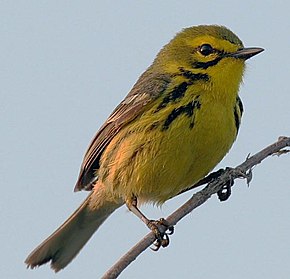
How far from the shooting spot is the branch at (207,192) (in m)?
5.68

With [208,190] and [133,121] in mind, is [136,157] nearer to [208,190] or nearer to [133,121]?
[133,121]

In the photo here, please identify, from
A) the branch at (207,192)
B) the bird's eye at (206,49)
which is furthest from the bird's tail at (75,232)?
the branch at (207,192)

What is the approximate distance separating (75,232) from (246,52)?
3.01 metres

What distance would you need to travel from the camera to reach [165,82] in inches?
305

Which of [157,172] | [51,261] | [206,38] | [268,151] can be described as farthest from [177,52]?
[51,261]

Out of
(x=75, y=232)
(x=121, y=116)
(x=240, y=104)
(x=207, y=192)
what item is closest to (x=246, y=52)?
(x=240, y=104)

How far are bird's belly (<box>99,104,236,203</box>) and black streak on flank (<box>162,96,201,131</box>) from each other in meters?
0.04

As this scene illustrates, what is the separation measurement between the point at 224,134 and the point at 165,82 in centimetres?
80

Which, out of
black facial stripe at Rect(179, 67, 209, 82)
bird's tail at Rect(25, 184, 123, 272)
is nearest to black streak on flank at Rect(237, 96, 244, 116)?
black facial stripe at Rect(179, 67, 209, 82)

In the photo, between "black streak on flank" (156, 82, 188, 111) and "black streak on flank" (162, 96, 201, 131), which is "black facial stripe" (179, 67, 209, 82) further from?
"black streak on flank" (162, 96, 201, 131)

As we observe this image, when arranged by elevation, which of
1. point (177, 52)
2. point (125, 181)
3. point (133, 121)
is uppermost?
point (177, 52)

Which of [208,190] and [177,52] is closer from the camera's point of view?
[208,190]

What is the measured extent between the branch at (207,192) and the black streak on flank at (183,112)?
66cm

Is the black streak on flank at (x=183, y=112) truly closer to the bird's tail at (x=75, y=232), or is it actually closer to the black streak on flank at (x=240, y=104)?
the black streak on flank at (x=240, y=104)
